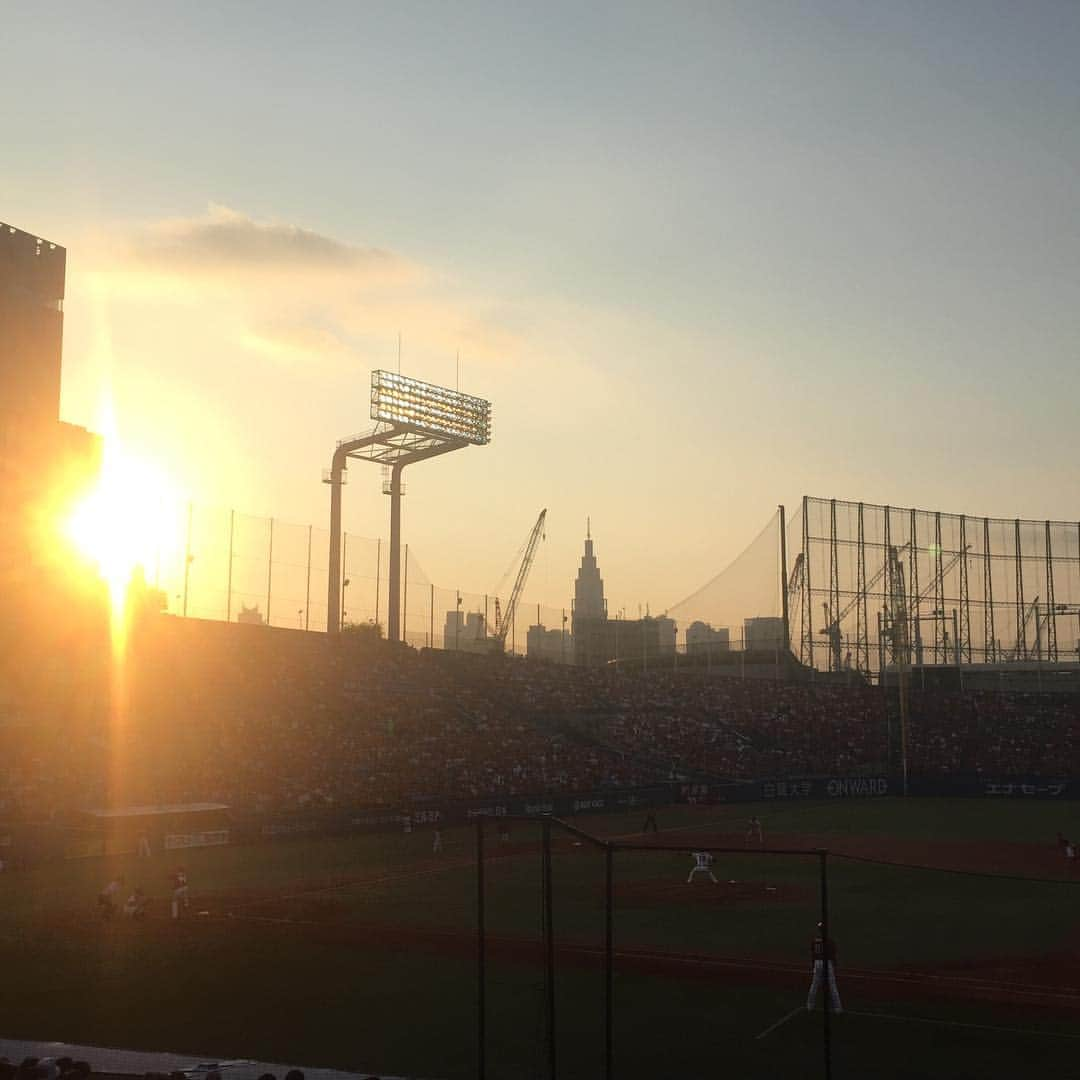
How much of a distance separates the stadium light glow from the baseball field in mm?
37864

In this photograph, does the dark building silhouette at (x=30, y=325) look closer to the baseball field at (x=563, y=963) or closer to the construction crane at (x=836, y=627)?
the baseball field at (x=563, y=963)

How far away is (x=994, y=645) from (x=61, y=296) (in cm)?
7931

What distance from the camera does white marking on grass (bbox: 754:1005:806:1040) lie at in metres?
18.9

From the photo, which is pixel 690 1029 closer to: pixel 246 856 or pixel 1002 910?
pixel 1002 910

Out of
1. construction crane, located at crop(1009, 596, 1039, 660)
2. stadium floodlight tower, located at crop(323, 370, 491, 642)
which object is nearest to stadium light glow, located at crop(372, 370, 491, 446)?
stadium floodlight tower, located at crop(323, 370, 491, 642)

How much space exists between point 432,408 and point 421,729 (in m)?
24.2

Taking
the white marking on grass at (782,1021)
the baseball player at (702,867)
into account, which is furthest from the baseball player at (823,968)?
the baseball player at (702,867)

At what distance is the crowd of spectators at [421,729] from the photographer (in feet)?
156

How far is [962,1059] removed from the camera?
17297 millimetres

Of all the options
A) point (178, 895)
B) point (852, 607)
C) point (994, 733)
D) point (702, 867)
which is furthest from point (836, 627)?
point (178, 895)

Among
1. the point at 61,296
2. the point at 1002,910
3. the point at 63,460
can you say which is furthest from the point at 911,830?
the point at 61,296

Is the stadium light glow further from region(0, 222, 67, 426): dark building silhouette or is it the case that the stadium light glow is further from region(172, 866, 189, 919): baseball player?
region(172, 866, 189, 919): baseball player

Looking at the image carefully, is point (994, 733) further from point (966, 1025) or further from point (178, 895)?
point (178, 895)

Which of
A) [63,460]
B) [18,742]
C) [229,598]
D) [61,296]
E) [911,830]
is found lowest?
[911,830]
